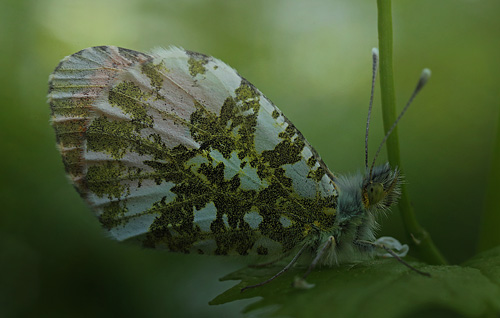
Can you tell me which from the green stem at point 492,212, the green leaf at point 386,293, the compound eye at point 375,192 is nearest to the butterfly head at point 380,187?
the compound eye at point 375,192

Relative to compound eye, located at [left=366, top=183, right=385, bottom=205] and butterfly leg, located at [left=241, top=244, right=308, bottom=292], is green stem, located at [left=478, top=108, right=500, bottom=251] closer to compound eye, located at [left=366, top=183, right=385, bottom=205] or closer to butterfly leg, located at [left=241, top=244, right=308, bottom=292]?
compound eye, located at [left=366, top=183, right=385, bottom=205]

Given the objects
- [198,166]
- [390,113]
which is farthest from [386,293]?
[198,166]

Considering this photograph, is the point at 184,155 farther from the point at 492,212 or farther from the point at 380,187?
the point at 492,212

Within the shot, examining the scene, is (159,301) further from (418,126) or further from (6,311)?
(418,126)

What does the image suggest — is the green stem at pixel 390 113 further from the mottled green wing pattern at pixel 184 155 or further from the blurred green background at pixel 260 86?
the blurred green background at pixel 260 86

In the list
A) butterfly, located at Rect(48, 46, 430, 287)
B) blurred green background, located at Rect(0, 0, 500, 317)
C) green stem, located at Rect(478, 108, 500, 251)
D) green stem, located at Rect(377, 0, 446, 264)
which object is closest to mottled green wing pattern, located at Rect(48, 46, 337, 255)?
butterfly, located at Rect(48, 46, 430, 287)

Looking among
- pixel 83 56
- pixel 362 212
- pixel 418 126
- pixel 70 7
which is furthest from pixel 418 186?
pixel 70 7
